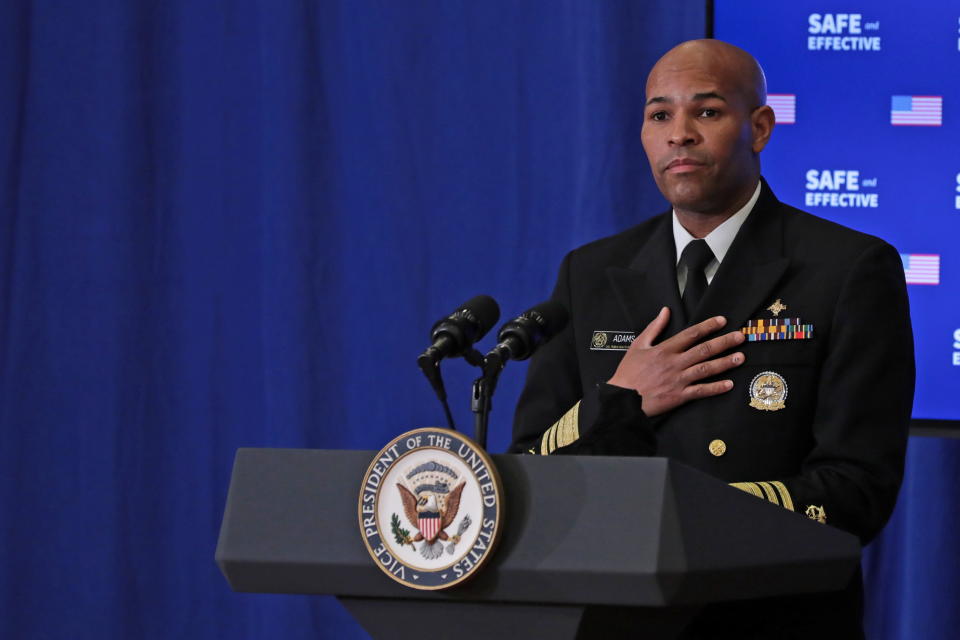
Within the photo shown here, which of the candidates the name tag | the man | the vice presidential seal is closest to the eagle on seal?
the vice presidential seal

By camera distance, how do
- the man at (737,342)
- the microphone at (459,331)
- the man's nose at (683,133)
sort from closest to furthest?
the microphone at (459,331)
the man at (737,342)
the man's nose at (683,133)

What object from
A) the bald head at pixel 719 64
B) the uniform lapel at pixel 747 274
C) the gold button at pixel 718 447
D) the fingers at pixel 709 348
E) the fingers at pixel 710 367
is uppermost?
the bald head at pixel 719 64

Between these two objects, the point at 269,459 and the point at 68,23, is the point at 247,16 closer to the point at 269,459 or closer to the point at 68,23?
the point at 68,23

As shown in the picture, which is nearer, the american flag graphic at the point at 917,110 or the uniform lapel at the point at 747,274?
the uniform lapel at the point at 747,274

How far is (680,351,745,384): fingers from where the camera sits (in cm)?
167

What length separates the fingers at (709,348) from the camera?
5.49ft

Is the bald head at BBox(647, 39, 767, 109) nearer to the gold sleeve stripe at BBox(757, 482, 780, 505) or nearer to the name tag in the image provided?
the name tag

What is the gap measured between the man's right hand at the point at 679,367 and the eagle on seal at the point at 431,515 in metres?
0.64

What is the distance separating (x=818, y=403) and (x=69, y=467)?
213cm

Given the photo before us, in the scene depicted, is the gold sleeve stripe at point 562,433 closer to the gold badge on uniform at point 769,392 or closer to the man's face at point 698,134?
the gold badge on uniform at point 769,392

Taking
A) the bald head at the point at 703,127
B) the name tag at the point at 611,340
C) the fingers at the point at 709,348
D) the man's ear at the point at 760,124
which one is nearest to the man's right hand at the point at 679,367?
the fingers at the point at 709,348

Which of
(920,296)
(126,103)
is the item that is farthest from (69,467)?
(920,296)

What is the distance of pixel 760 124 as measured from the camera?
1.86 metres

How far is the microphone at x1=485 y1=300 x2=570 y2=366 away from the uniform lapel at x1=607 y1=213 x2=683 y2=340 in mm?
497
